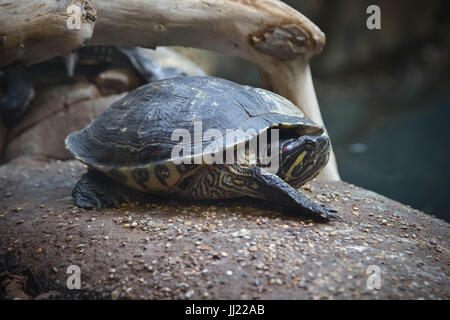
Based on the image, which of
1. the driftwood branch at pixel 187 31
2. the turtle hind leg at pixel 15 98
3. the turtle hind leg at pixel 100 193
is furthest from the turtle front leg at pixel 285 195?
the turtle hind leg at pixel 15 98

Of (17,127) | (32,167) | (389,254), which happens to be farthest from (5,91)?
(389,254)

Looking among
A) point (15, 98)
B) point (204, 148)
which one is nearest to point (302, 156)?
point (204, 148)

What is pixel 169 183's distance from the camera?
2.50m

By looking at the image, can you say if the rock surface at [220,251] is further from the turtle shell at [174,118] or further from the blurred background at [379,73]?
the blurred background at [379,73]

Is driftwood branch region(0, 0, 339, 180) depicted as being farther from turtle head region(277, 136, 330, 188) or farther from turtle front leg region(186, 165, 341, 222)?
turtle front leg region(186, 165, 341, 222)

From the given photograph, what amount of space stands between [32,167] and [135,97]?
7.23 feet

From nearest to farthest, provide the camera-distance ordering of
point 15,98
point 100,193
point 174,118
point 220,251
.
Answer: point 220,251
point 174,118
point 100,193
point 15,98

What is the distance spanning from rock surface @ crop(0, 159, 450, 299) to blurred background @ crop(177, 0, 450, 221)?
177 inches

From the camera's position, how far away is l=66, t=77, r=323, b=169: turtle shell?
2434 mm

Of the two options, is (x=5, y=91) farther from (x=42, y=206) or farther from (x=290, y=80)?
(x=290, y=80)

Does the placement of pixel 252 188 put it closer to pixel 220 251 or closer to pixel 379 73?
pixel 220 251

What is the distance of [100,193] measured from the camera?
9.02 feet

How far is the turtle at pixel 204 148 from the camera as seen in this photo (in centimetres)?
234

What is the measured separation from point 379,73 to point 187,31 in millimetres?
8683
